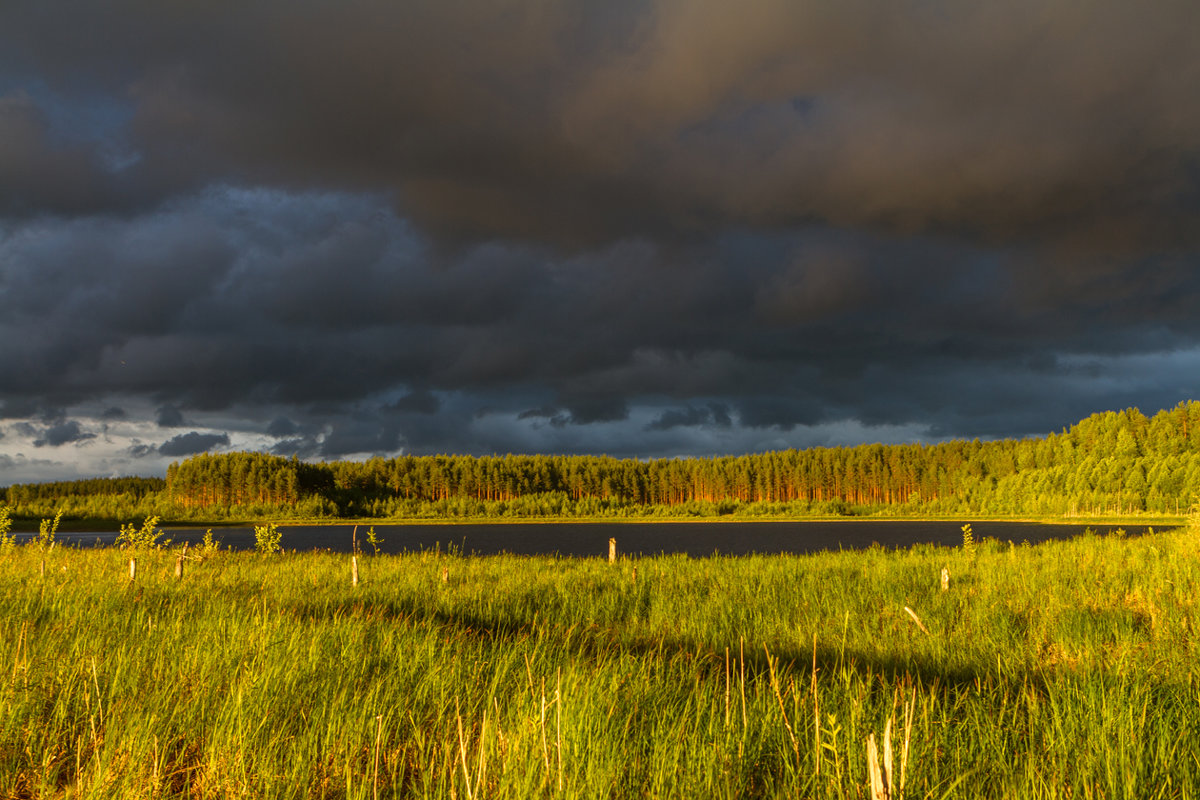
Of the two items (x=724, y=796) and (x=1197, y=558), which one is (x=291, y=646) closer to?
(x=724, y=796)

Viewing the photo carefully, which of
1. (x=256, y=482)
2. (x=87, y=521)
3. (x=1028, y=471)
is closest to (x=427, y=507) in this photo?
(x=256, y=482)

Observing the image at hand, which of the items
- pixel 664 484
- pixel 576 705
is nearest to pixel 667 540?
pixel 576 705

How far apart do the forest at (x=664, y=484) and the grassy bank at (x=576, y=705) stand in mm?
114860

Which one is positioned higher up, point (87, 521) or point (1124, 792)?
point (1124, 792)

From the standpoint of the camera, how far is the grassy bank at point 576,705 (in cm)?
329

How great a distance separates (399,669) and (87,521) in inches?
6789

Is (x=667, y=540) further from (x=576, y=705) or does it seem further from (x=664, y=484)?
(x=664, y=484)

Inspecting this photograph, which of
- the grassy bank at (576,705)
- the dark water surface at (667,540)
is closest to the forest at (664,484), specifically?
the dark water surface at (667,540)

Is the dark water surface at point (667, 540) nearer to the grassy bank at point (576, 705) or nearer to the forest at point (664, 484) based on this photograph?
the grassy bank at point (576, 705)

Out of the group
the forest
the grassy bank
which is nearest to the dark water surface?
the grassy bank

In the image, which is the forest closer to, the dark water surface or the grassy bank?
the dark water surface

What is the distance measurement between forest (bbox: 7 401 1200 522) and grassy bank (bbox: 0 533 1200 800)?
11486 centimetres

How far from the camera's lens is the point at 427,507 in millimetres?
146625

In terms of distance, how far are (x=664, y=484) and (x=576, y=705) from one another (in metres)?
163
